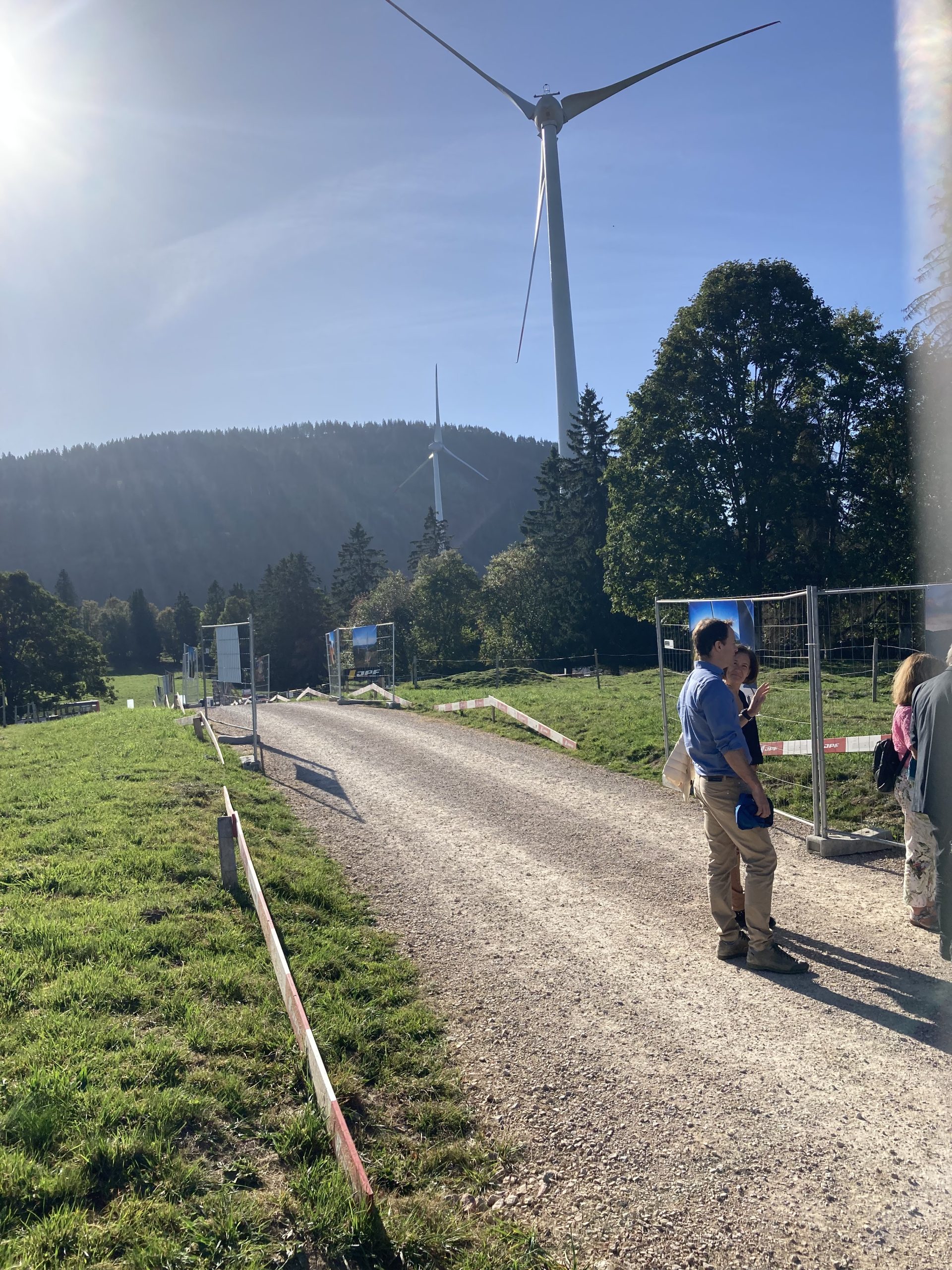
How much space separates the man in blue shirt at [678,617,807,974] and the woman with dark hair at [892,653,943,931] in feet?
4.66

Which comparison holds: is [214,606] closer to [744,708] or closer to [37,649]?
[37,649]

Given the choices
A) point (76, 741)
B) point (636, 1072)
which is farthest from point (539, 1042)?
point (76, 741)

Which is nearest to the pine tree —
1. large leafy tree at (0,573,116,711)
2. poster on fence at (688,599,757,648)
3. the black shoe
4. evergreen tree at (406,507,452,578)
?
evergreen tree at (406,507,452,578)

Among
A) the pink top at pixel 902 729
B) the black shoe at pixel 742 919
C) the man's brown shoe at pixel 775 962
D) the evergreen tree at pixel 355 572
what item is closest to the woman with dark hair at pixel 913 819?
the pink top at pixel 902 729

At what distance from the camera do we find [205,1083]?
14.1ft

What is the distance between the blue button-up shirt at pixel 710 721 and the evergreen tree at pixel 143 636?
142880 millimetres

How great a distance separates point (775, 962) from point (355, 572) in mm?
91888

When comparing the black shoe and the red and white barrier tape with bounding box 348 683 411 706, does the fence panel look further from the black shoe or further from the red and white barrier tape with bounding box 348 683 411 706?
the red and white barrier tape with bounding box 348 683 411 706

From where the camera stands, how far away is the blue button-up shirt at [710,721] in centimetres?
548

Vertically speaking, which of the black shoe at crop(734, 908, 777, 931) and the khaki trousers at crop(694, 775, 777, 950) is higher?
the khaki trousers at crop(694, 775, 777, 950)

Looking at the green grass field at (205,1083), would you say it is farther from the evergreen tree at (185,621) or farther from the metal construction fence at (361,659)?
the evergreen tree at (185,621)

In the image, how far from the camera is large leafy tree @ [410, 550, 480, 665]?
64750 mm

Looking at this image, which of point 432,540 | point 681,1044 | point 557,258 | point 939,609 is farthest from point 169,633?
point 681,1044

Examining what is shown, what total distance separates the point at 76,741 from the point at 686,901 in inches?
646
